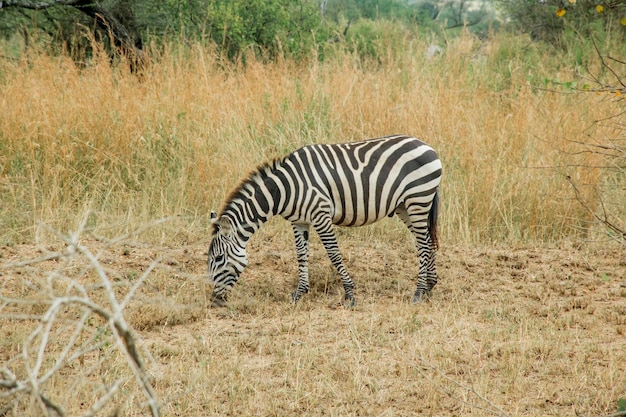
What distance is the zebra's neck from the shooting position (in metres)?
5.96

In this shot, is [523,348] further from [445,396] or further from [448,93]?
[448,93]

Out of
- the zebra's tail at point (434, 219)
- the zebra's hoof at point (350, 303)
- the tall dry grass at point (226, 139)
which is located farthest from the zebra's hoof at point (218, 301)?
the zebra's tail at point (434, 219)

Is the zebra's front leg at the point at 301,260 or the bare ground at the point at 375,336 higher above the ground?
the zebra's front leg at the point at 301,260

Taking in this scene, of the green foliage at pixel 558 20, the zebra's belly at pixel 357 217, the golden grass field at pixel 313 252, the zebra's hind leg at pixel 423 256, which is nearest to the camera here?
the golden grass field at pixel 313 252

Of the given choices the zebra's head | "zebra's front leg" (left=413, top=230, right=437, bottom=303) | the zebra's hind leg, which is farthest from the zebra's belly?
the zebra's head

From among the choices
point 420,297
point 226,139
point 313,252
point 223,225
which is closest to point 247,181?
point 223,225

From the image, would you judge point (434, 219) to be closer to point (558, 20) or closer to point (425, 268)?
point (425, 268)

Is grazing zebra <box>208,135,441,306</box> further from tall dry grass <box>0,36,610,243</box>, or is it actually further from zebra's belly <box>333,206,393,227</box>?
tall dry grass <box>0,36,610,243</box>

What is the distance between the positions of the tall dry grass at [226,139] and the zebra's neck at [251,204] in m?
1.51

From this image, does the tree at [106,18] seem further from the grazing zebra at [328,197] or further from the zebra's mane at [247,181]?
the grazing zebra at [328,197]

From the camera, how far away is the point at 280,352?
4.95m

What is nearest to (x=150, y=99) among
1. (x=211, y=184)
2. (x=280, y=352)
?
(x=211, y=184)

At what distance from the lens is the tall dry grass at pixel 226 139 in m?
7.67

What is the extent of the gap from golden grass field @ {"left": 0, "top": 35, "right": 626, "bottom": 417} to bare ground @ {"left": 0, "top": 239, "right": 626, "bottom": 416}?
0.06 ft
